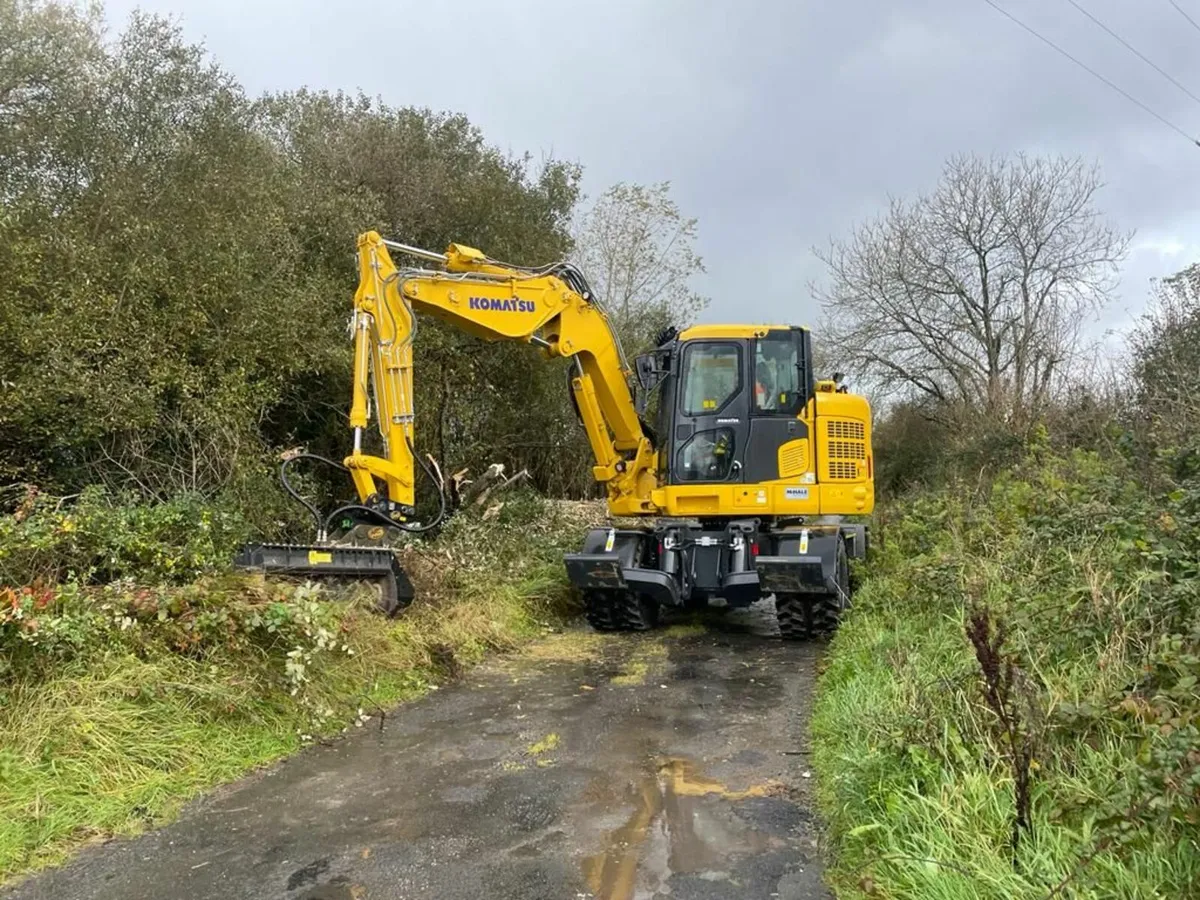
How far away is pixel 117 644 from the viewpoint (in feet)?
16.4

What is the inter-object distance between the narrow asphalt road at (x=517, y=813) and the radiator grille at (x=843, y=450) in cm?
287

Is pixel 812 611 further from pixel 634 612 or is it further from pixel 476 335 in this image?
pixel 476 335

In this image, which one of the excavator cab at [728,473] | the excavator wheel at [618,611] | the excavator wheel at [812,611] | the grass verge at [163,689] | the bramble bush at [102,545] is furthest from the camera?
the excavator wheel at [618,611]

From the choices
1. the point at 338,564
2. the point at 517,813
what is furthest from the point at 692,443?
the point at 517,813

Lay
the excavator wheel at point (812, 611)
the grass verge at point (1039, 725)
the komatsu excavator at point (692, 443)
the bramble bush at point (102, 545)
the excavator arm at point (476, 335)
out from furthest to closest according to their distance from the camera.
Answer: the excavator wheel at point (812, 611) < the komatsu excavator at point (692, 443) < the excavator arm at point (476, 335) < the bramble bush at point (102, 545) < the grass verge at point (1039, 725)

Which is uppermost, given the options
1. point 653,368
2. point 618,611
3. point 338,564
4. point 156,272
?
point 156,272

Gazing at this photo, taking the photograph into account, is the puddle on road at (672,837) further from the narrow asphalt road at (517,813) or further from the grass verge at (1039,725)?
the grass verge at (1039,725)

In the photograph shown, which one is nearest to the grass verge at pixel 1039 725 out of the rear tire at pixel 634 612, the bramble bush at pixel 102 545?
the rear tire at pixel 634 612

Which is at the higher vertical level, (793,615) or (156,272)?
(156,272)

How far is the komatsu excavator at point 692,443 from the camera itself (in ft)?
26.0

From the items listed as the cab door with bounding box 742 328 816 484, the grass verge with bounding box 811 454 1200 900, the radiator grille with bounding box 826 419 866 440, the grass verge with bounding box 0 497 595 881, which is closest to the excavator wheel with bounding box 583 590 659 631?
the cab door with bounding box 742 328 816 484

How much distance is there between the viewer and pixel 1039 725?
3404 millimetres

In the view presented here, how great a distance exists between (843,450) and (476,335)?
3815 millimetres

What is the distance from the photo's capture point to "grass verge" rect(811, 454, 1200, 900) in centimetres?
271
